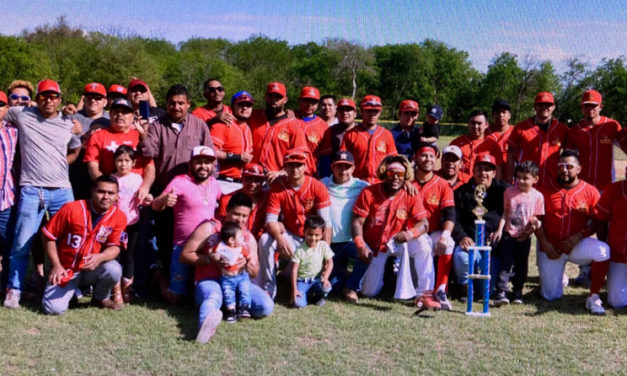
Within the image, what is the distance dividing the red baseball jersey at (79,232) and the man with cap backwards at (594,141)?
579cm

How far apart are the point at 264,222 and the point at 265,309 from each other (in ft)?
3.93

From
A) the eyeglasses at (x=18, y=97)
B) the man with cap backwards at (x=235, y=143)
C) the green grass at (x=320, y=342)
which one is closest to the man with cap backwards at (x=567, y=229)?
the green grass at (x=320, y=342)

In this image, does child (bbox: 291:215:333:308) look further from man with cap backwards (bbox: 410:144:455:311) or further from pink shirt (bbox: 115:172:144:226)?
pink shirt (bbox: 115:172:144:226)

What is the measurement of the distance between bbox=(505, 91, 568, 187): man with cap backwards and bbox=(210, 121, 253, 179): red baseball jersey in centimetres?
358

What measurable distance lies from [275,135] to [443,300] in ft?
9.21

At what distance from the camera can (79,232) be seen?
5672 millimetres

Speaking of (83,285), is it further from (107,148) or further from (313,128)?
(313,128)

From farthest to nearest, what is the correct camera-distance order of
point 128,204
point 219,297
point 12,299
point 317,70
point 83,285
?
1. point 317,70
2. point 128,204
3. point 83,285
4. point 12,299
5. point 219,297

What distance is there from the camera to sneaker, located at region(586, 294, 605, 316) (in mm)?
6152

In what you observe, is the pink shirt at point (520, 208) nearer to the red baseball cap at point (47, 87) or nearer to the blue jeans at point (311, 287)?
the blue jeans at point (311, 287)

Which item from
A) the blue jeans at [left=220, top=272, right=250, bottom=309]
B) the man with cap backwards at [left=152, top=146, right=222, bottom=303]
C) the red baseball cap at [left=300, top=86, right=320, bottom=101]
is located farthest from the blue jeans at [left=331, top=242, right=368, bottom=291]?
the red baseball cap at [left=300, top=86, right=320, bottom=101]

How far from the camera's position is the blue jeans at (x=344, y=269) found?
6.63m

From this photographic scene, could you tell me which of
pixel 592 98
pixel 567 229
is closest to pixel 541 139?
pixel 592 98

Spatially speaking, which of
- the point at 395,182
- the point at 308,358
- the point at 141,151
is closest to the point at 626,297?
the point at 395,182
